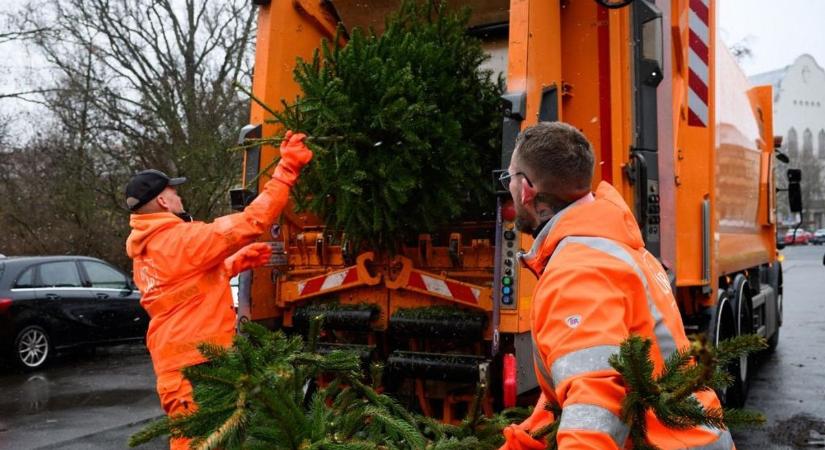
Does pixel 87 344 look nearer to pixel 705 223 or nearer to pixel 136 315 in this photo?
pixel 136 315

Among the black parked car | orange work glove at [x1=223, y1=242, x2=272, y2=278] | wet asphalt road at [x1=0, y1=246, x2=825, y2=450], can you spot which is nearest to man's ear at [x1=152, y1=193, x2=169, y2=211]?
orange work glove at [x1=223, y1=242, x2=272, y2=278]

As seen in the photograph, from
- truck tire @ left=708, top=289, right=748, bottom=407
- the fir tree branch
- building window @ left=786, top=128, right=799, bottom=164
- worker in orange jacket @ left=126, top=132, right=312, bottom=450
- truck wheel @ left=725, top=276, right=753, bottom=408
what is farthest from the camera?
building window @ left=786, top=128, right=799, bottom=164

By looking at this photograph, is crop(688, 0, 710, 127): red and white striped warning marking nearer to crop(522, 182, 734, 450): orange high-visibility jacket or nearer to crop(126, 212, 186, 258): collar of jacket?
crop(126, 212, 186, 258): collar of jacket

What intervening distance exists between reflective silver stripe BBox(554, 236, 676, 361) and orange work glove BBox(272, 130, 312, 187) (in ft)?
7.22

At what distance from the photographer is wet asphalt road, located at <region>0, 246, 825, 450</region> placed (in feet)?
19.6

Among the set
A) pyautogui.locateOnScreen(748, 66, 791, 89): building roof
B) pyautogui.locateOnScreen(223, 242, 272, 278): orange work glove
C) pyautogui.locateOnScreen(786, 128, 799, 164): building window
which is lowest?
pyautogui.locateOnScreen(223, 242, 272, 278): orange work glove

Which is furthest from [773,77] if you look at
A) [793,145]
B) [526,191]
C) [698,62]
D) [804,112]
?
[526,191]

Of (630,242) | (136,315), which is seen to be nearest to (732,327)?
(630,242)

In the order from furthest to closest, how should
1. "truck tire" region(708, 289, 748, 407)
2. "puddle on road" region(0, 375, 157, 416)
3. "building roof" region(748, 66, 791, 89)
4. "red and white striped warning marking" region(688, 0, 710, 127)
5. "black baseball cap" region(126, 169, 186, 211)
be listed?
"building roof" region(748, 66, 791, 89) < "puddle on road" region(0, 375, 157, 416) < "truck tire" region(708, 289, 748, 407) < "red and white striped warning marking" region(688, 0, 710, 127) < "black baseball cap" region(126, 169, 186, 211)

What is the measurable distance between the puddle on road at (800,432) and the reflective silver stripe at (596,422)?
4886mm

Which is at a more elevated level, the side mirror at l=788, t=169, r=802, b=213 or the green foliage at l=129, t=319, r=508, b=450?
the side mirror at l=788, t=169, r=802, b=213

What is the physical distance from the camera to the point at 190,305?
11.9ft

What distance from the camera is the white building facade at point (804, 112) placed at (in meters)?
62.3

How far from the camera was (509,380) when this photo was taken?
12.2ft
